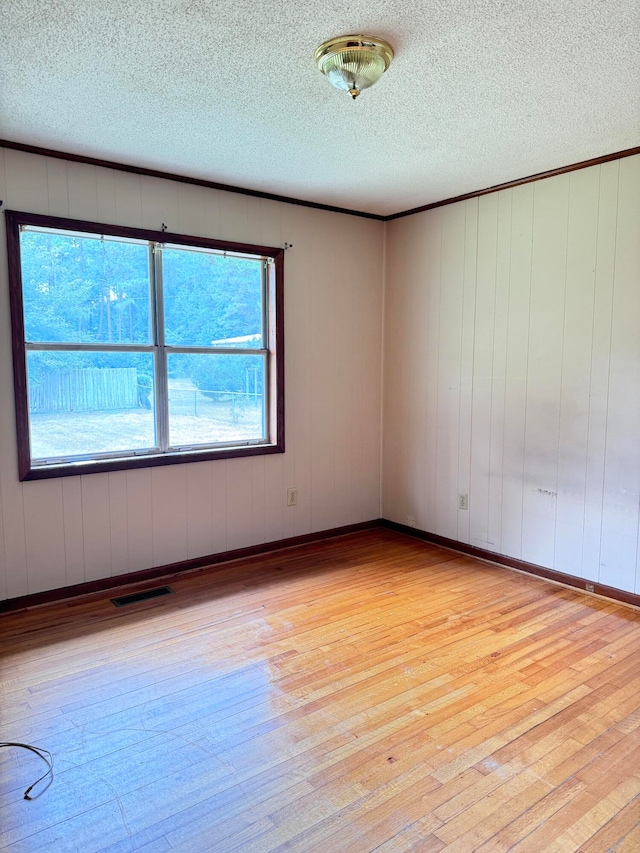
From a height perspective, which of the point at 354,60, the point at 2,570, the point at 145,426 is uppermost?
the point at 354,60

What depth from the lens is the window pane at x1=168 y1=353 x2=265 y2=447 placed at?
377 cm

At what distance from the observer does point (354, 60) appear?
85.0 inches

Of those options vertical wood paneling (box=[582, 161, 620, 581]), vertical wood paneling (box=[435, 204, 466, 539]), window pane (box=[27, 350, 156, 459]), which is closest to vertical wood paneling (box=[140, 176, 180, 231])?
window pane (box=[27, 350, 156, 459])

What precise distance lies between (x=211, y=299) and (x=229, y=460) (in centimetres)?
111

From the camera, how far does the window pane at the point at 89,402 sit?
129 inches

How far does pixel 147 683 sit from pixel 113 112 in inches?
103

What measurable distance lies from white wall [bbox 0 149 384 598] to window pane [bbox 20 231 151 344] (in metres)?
0.15

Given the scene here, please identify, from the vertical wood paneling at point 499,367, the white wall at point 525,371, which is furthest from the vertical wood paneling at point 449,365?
the vertical wood paneling at point 499,367

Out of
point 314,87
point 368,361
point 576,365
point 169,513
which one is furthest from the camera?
point 368,361

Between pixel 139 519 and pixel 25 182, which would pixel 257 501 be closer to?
pixel 139 519

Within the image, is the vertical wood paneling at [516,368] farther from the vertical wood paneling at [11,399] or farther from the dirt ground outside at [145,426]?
the vertical wood paneling at [11,399]

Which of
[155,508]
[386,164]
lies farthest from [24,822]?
[386,164]

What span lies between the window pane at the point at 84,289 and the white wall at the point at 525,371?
209cm

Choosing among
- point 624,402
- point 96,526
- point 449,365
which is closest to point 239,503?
point 96,526
